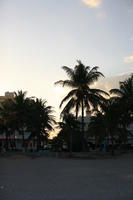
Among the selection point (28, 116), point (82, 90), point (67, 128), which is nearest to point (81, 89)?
point (82, 90)

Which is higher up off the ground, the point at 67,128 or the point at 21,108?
the point at 21,108

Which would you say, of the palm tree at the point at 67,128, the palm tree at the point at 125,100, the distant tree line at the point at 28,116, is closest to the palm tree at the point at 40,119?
the distant tree line at the point at 28,116

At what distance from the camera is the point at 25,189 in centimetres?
1283

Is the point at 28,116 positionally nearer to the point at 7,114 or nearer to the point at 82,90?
the point at 7,114

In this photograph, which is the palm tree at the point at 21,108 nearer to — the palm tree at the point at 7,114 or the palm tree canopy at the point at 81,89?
the palm tree at the point at 7,114

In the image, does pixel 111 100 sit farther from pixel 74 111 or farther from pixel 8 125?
pixel 8 125

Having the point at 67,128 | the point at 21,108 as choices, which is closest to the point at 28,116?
the point at 21,108

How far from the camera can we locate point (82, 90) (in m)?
42.8

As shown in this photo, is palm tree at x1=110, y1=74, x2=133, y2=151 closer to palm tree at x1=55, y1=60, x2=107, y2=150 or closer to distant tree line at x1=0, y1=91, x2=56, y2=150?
palm tree at x1=55, y1=60, x2=107, y2=150

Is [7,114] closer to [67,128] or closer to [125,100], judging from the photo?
[67,128]

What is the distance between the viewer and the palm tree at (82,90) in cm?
4275

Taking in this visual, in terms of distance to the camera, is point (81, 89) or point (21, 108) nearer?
point (81, 89)

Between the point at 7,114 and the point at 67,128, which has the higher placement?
the point at 7,114

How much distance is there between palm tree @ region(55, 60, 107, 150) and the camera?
1683 inches
